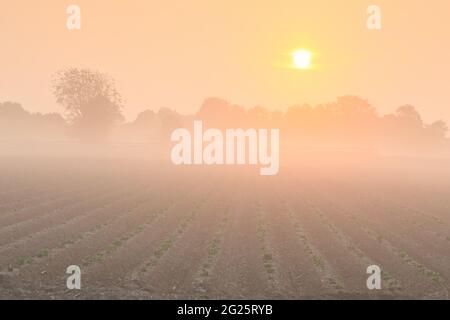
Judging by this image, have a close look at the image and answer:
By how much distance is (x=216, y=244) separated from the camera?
23.2m

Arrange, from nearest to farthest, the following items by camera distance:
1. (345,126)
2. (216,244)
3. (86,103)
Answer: (216,244) < (86,103) < (345,126)

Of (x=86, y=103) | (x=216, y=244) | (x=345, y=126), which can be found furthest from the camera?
(x=345, y=126)

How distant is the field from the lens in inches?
684

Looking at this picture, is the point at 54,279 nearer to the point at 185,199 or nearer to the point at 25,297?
the point at 25,297

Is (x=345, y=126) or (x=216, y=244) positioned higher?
(x=345, y=126)

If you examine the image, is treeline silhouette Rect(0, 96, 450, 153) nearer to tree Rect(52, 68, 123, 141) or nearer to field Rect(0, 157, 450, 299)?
tree Rect(52, 68, 123, 141)

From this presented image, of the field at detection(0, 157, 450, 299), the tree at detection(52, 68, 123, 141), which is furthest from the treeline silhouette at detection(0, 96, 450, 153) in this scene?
the field at detection(0, 157, 450, 299)

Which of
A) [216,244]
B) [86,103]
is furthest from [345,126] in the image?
[216,244]

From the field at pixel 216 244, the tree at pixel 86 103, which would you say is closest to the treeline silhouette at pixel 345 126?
the tree at pixel 86 103

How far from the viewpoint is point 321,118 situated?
17925 cm

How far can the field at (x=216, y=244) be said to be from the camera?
17375mm

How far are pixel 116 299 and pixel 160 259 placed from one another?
4539 millimetres

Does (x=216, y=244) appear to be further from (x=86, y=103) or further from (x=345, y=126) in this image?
(x=345, y=126)
